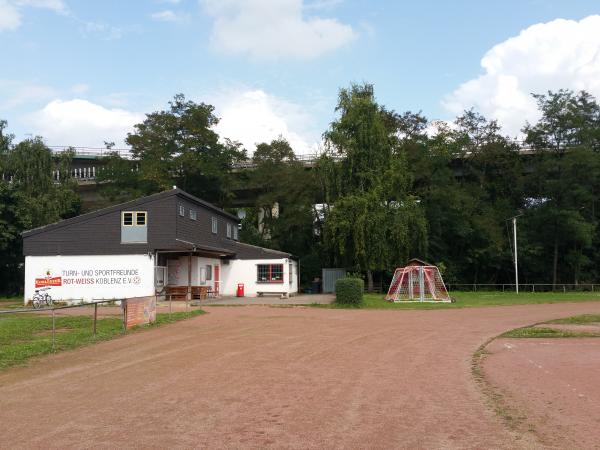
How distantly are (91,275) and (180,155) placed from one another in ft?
67.1

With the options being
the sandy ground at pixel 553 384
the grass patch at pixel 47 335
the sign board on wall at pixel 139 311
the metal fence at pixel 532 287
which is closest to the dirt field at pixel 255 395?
the sandy ground at pixel 553 384

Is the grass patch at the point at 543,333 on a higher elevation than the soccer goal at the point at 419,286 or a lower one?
lower

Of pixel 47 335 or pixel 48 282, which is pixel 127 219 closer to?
pixel 48 282

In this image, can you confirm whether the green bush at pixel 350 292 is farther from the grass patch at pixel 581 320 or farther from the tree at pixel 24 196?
the tree at pixel 24 196

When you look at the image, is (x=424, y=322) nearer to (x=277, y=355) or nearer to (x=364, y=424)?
(x=277, y=355)

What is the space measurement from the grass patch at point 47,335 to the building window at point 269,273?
16615 millimetres

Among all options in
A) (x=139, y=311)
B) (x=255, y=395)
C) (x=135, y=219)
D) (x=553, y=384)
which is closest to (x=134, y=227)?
(x=135, y=219)

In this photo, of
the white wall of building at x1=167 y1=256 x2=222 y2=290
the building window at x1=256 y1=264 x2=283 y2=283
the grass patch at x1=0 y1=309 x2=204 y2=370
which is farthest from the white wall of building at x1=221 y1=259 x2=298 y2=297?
the grass patch at x1=0 y1=309 x2=204 y2=370

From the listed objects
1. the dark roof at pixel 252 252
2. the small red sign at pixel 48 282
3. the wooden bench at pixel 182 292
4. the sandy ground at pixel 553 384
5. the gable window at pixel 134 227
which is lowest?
the sandy ground at pixel 553 384

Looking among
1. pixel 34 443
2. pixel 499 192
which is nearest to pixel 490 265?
pixel 499 192

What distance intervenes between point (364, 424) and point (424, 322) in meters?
13.7

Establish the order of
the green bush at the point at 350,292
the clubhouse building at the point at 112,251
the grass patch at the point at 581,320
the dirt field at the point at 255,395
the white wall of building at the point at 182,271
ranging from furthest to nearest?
the white wall of building at the point at 182,271 → the clubhouse building at the point at 112,251 → the green bush at the point at 350,292 → the grass patch at the point at 581,320 → the dirt field at the point at 255,395

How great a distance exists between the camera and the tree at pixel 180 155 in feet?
165

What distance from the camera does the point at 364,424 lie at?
6367 mm
